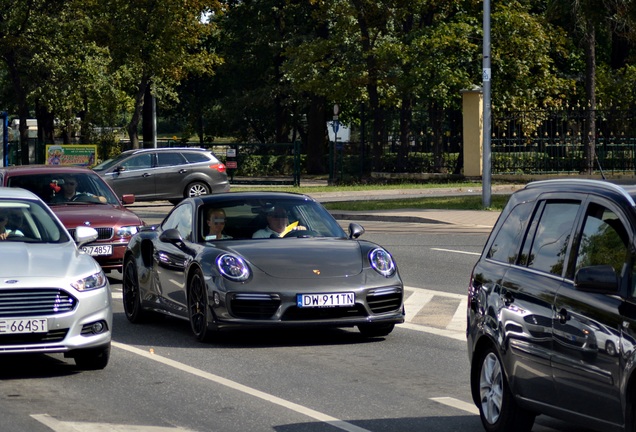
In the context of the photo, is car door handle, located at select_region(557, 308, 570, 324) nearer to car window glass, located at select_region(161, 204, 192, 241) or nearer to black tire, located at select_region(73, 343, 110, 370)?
black tire, located at select_region(73, 343, 110, 370)

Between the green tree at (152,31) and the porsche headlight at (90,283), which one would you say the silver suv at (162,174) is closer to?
the green tree at (152,31)

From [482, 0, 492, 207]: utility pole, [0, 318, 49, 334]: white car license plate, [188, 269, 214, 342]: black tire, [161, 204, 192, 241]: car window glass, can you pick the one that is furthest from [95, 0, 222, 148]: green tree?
[0, 318, 49, 334]: white car license plate

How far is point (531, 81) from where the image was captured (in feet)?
147

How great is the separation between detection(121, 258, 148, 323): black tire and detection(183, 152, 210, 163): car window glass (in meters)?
23.8

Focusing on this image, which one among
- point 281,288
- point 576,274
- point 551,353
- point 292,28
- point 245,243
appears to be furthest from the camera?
point 292,28

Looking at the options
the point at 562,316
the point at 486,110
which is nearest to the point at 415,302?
the point at 562,316

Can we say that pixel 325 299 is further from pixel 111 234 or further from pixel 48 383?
pixel 111 234

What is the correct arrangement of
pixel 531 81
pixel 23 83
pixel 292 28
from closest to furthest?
pixel 531 81
pixel 23 83
pixel 292 28

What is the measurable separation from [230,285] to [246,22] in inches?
2229

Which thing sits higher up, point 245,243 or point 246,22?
point 246,22

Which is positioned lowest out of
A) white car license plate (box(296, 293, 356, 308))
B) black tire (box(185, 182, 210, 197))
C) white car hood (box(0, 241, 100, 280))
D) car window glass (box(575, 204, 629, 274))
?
black tire (box(185, 182, 210, 197))

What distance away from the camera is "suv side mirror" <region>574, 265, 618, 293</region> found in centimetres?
586

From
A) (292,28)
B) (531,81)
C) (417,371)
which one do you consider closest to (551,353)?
(417,371)

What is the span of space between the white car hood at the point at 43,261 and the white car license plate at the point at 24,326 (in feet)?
1.02
